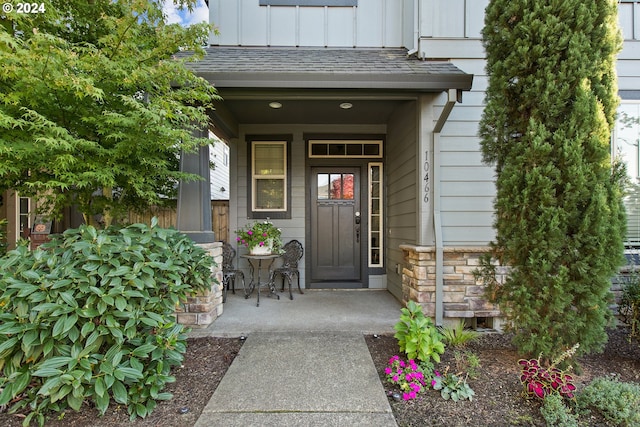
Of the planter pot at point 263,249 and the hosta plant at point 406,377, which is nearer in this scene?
the hosta plant at point 406,377

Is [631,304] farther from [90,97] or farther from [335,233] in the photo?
[90,97]

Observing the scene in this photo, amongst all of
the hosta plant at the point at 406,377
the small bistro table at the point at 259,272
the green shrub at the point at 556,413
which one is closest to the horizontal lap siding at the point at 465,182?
the hosta plant at the point at 406,377

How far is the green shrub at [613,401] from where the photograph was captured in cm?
164

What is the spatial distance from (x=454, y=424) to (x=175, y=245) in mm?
2294

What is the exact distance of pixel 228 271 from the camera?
391 cm

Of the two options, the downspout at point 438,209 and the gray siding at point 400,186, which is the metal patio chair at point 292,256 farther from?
the downspout at point 438,209

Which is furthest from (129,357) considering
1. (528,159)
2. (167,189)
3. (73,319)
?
(528,159)

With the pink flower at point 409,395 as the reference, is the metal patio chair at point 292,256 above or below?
above

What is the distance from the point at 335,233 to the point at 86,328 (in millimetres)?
3282

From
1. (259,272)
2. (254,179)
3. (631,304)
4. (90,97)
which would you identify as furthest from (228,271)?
(631,304)

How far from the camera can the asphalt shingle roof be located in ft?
9.50

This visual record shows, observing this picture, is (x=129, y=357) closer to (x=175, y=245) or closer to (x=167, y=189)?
(x=175, y=245)

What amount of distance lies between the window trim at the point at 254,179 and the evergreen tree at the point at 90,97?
5.30 ft

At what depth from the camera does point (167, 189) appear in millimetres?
3258
